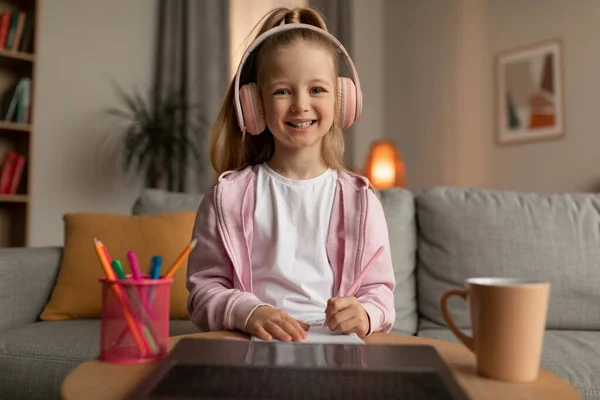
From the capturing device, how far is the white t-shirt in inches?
41.0

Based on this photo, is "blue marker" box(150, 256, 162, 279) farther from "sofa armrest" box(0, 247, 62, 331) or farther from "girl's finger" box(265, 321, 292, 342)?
"sofa armrest" box(0, 247, 62, 331)

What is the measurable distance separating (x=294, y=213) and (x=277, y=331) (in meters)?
0.36

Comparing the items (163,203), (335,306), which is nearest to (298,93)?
(335,306)

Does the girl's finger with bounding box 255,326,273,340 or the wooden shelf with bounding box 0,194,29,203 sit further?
the wooden shelf with bounding box 0,194,29,203

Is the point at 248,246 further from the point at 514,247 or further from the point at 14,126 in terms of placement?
the point at 14,126

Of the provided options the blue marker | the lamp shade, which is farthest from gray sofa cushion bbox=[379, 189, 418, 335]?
the lamp shade

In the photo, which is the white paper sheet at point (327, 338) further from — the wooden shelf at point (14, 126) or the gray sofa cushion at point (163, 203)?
the wooden shelf at point (14, 126)

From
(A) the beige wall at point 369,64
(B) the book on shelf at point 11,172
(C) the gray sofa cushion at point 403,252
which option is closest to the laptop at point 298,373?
(C) the gray sofa cushion at point 403,252

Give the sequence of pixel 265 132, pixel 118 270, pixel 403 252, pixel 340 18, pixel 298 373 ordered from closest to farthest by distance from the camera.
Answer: pixel 298 373 < pixel 118 270 < pixel 265 132 < pixel 403 252 < pixel 340 18

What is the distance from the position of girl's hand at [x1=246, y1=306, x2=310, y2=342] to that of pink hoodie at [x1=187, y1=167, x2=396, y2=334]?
0.56ft

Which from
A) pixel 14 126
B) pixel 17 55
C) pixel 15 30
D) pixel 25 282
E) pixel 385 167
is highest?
pixel 15 30

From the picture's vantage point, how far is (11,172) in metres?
3.10

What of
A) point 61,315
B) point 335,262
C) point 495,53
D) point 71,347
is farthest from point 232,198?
point 495,53

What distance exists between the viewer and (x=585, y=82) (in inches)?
128
